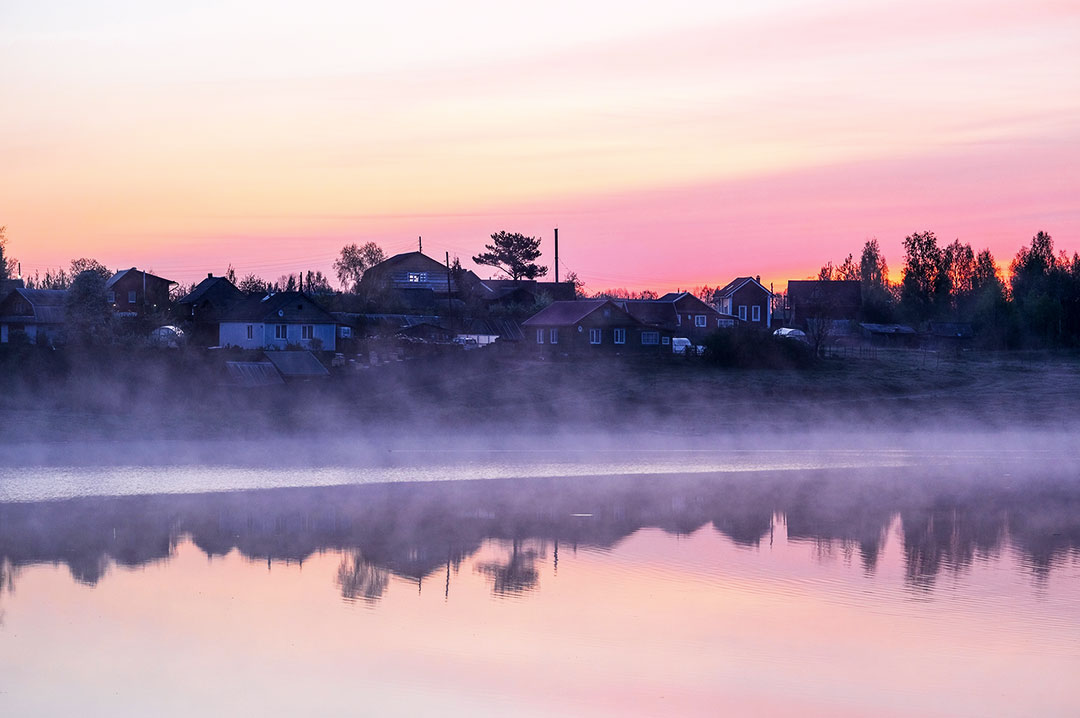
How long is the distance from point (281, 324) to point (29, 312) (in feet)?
65.0

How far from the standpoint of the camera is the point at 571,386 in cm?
4903

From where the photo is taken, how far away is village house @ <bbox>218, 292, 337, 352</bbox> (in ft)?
219

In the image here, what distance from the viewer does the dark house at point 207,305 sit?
70.2 metres

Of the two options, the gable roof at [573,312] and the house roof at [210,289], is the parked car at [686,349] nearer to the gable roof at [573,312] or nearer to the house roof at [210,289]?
the gable roof at [573,312]

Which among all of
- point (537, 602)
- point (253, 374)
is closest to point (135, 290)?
point (253, 374)

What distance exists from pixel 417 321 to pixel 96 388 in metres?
33.4

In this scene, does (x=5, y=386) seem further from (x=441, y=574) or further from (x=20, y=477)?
(x=441, y=574)

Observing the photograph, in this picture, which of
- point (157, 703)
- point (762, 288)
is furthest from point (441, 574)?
point (762, 288)

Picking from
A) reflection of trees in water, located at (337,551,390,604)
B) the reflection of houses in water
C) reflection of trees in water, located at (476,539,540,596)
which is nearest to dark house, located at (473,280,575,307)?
the reflection of houses in water

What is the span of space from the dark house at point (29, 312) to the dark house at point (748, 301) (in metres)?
49.7

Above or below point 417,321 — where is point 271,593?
below

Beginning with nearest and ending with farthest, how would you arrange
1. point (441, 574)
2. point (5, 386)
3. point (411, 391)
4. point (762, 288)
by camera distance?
point (441, 574)
point (5, 386)
point (411, 391)
point (762, 288)

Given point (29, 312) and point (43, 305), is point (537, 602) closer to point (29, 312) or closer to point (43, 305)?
point (29, 312)

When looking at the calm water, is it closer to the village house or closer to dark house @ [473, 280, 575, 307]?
the village house
